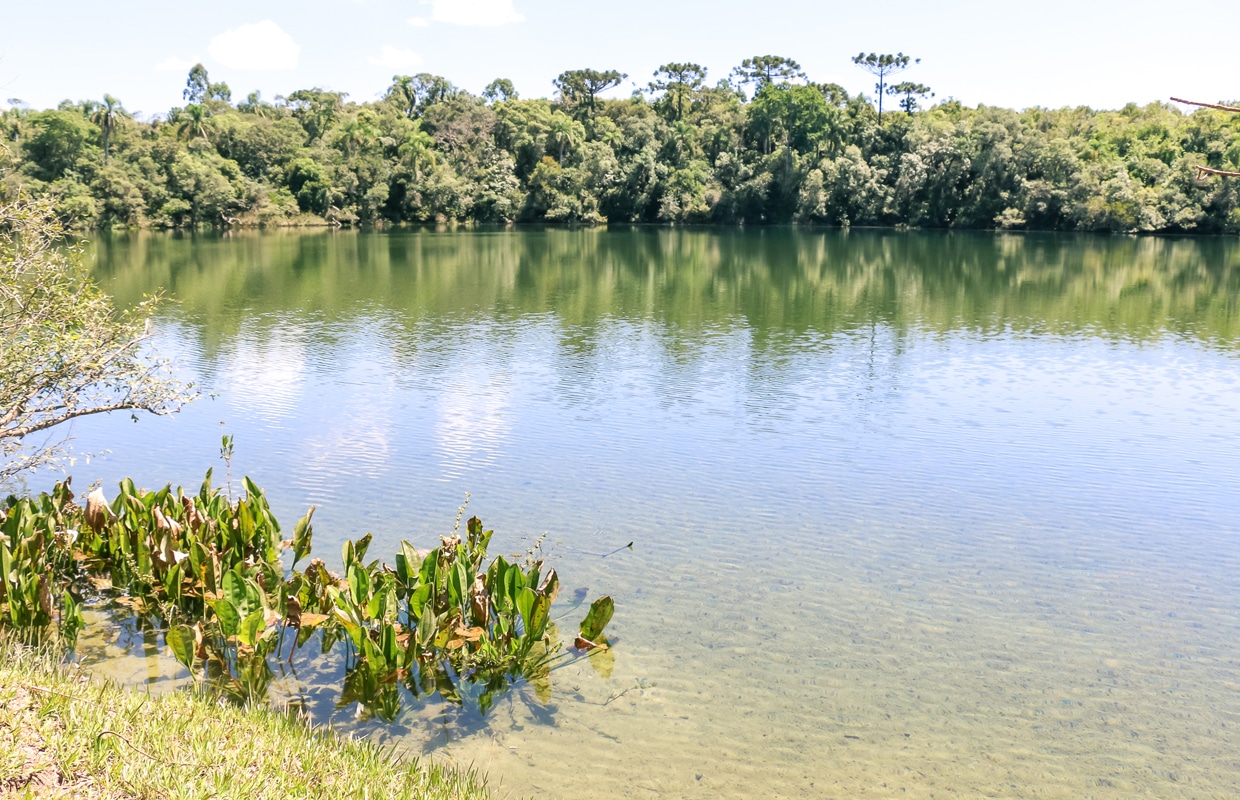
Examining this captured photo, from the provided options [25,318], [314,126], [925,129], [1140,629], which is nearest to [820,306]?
[1140,629]

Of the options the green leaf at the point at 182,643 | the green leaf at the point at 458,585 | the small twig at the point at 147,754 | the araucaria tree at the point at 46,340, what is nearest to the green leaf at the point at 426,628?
the green leaf at the point at 458,585

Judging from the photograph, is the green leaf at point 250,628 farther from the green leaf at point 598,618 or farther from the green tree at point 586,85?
the green tree at point 586,85

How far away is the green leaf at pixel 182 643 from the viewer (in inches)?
267

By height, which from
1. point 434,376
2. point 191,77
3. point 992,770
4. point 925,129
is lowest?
point 992,770

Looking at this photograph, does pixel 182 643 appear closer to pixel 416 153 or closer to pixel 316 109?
pixel 416 153

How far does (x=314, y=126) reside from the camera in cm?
9088

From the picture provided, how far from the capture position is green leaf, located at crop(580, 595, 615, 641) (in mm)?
7680

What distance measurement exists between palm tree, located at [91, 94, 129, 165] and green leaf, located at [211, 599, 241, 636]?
74.4 m

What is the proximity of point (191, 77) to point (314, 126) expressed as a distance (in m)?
25.7

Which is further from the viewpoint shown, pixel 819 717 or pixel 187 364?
pixel 187 364

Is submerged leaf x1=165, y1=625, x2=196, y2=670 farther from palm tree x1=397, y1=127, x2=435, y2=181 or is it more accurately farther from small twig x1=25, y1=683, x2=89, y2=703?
palm tree x1=397, y1=127, x2=435, y2=181

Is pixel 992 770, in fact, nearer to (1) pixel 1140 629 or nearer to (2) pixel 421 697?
(1) pixel 1140 629

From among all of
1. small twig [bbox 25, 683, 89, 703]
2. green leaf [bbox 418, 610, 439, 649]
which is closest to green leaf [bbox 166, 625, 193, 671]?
small twig [bbox 25, 683, 89, 703]

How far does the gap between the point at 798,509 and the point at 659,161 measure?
77.1 m
